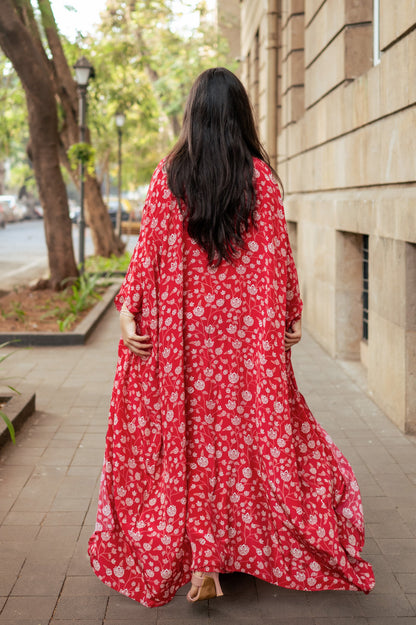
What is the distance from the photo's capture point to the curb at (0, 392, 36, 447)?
19.2 feet

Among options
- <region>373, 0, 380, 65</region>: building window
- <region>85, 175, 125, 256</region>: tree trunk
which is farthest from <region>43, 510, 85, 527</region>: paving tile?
<region>85, 175, 125, 256</region>: tree trunk

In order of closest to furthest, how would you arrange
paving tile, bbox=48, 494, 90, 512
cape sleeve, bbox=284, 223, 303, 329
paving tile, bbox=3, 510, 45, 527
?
1. cape sleeve, bbox=284, 223, 303, 329
2. paving tile, bbox=3, 510, 45, 527
3. paving tile, bbox=48, 494, 90, 512

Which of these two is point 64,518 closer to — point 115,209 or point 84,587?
point 84,587

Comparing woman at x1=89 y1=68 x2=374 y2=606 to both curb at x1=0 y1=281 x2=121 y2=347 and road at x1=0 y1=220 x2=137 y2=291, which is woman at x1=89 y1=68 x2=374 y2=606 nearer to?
curb at x1=0 y1=281 x2=121 y2=347

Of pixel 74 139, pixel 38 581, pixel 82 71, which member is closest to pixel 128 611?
pixel 38 581

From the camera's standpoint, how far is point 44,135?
43.3 ft

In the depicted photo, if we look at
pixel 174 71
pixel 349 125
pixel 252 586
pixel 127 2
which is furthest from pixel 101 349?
pixel 174 71

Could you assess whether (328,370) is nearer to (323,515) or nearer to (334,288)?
(334,288)

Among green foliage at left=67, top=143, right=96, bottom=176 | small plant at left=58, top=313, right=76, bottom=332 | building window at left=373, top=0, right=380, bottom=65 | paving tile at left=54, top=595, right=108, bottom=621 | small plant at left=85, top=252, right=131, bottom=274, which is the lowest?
paving tile at left=54, top=595, right=108, bottom=621

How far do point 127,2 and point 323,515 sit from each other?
21008 mm

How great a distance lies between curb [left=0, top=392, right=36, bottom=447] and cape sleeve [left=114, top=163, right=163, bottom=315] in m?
2.69

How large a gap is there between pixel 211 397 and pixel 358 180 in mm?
4935

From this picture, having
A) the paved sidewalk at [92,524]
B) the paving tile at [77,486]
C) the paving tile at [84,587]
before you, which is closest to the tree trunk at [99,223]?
the paved sidewalk at [92,524]

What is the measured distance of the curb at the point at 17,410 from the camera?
585cm
